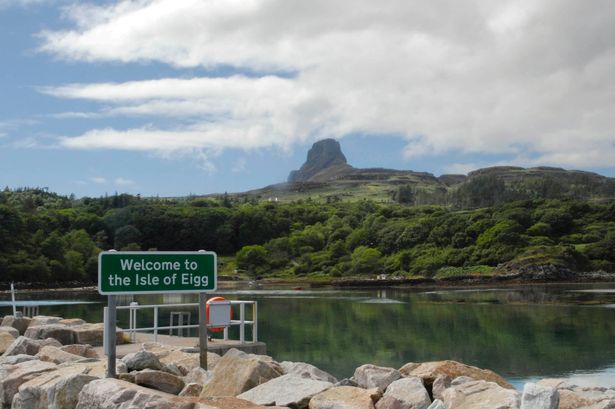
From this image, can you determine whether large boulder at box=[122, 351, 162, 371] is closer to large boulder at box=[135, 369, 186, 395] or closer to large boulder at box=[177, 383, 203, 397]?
large boulder at box=[135, 369, 186, 395]

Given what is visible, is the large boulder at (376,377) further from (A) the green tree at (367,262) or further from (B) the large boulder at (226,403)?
(A) the green tree at (367,262)

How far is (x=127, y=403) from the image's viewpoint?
29.0 feet

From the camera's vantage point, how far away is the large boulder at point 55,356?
1371 cm

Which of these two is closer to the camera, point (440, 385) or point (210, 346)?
point (440, 385)

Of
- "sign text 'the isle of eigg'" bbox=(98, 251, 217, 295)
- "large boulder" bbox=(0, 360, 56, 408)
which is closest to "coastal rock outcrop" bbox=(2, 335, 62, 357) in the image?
"large boulder" bbox=(0, 360, 56, 408)

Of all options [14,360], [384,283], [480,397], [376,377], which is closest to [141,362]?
[14,360]

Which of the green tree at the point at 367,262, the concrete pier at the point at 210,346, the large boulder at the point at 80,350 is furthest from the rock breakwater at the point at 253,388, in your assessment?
the green tree at the point at 367,262

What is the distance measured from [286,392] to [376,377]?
214 cm

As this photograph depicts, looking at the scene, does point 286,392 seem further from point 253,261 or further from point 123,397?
point 253,261

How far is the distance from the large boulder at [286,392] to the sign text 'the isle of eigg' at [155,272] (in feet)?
7.82

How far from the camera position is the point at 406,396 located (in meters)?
10.3

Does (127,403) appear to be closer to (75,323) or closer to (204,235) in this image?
(75,323)

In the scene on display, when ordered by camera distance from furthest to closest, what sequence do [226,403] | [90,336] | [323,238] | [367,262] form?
1. [323,238]
2. [367,262]
3. [90,336]
4. [226,403]

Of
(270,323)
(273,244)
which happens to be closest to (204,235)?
(273,244)
